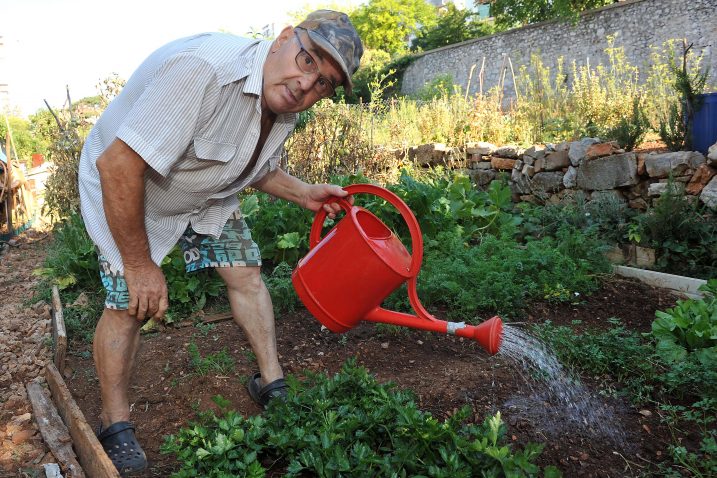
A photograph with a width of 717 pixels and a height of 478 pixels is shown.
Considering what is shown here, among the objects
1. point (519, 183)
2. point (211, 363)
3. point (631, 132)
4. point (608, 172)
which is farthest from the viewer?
point (519, 183)

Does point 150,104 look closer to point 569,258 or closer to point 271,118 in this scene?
point 271,118

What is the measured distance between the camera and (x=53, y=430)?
91.7 inches

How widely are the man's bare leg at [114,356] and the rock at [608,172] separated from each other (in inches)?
167

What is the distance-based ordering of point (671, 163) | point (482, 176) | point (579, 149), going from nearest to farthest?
point (671, 163), point (579, 149), point (482, 176)

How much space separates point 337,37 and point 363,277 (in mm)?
815

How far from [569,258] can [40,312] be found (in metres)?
3.55

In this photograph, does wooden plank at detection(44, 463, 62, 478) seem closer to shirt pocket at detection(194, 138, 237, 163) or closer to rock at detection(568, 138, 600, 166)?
shirt pocket at detection(194, 138, 237, 163)

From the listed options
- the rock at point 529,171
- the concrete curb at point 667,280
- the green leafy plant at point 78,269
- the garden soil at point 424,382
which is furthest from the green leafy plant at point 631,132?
the green leafy plant at point 78,269

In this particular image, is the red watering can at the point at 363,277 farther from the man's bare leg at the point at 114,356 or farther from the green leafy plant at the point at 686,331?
the green leafy plant at the point at 686,331

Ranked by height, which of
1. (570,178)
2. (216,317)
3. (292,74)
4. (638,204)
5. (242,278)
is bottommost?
(638,204)

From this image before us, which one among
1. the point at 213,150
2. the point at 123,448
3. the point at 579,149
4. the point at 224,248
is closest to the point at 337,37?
the point at 213,150

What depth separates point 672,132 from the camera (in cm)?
495

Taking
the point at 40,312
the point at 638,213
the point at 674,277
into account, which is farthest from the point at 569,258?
the point at 40,312

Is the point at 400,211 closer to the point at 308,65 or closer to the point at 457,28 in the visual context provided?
the point at 308,65
